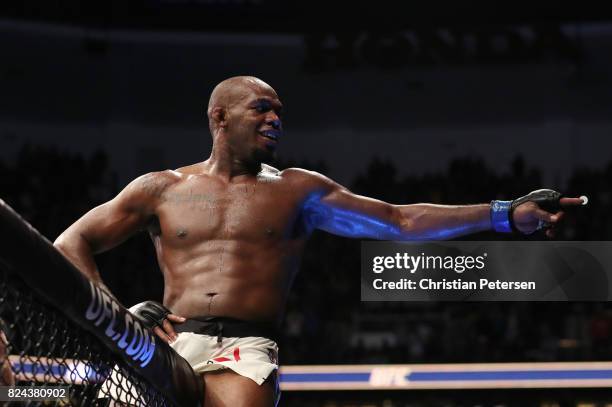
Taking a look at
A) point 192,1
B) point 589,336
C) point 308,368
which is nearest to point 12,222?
point 308,368

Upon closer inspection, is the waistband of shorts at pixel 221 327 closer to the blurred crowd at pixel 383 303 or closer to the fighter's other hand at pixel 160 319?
the fighter's other hand at pixel 160 319

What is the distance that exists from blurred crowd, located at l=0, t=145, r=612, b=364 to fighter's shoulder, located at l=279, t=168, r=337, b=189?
309 cm

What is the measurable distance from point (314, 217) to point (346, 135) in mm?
8868

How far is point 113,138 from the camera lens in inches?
456

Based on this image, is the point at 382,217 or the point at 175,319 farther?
the point at 382,217

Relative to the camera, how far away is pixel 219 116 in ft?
9.81

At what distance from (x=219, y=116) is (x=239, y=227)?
42cm

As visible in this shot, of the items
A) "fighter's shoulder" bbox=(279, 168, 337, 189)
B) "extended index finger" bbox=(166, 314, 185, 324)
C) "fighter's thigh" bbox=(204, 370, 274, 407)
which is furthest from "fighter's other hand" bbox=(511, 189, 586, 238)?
"extended index finger" bbox=(166, 314, 185, 324)

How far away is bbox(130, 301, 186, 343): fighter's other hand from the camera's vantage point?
2656 mm

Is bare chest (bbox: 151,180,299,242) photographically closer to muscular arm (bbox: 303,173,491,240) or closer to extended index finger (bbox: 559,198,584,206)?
muscular arm (bbox: 303,173,491,240)

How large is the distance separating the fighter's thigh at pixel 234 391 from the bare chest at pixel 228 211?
450 millimetres

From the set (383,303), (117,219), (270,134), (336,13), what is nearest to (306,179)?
(270,134)

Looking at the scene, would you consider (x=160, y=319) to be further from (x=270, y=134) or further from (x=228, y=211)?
(x=270, y=134)

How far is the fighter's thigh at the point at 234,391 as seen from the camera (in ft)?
8.52
